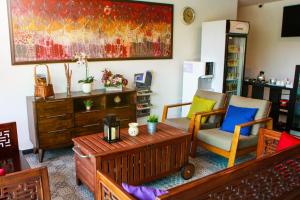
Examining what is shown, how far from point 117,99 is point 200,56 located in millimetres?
2123

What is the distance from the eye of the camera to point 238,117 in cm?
352

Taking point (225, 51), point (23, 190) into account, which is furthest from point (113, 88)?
point (23, 190)

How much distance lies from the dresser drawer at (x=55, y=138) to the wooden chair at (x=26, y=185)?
2.17 meters

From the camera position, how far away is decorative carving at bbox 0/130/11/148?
2.39 meters

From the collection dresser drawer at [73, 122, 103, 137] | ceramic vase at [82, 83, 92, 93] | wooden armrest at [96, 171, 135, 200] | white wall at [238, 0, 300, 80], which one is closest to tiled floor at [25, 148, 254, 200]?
dresser drawer at [73, 122, 103, 137]

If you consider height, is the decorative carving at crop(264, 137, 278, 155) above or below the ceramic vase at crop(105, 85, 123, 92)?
below

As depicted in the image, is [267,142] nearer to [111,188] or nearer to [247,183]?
[247,183]

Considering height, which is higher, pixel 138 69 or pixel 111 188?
pixel 138 69

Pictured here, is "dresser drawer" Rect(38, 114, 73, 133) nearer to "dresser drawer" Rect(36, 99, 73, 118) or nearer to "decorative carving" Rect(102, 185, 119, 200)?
"dresser drawer" Rect(36, 99, 73, 118)

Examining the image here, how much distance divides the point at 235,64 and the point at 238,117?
2014 mm

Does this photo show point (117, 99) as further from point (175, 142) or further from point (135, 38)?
point (175, 142)

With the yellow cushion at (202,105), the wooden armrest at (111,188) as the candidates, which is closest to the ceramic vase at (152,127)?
the yellow cushion at (202,105)

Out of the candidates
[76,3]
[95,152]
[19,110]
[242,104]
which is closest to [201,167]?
[242,104]

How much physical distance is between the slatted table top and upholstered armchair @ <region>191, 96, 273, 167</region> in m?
0.50
